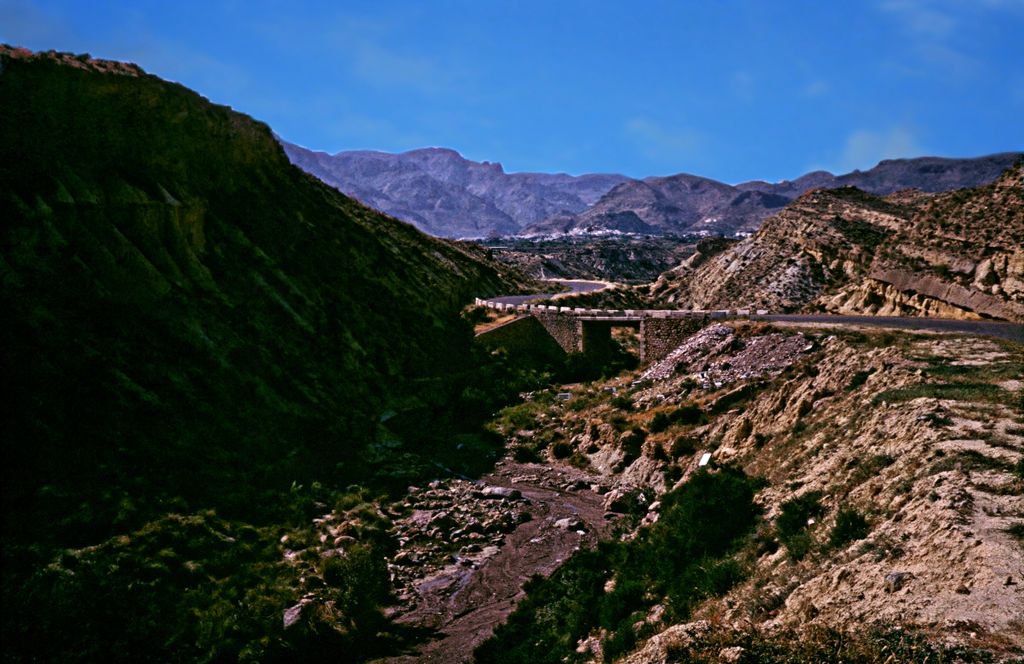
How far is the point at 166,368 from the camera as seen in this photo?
23.4 metres

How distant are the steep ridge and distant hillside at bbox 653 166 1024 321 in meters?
24.6

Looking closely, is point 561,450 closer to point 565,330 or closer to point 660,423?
point 660,423

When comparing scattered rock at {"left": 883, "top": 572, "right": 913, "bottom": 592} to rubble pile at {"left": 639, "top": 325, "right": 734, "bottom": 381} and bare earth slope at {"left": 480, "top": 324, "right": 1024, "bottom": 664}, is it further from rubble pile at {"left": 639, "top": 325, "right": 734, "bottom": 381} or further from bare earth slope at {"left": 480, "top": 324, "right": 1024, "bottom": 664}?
rubble pile at {"left": 639, "top": 325, "right": 734, "bottom": 381}

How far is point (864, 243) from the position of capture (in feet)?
185

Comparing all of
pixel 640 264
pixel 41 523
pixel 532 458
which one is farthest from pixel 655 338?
pixel 640 264

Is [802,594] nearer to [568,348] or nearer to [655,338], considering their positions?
[655,338]

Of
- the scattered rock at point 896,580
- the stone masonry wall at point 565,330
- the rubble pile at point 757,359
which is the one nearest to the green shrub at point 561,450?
the rubble pile at point 757,359

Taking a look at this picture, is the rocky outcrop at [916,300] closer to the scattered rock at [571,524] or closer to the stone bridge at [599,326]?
the stone bridge at [599,326]

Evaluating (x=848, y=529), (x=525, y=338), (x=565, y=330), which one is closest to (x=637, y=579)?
(x=848, y=529)

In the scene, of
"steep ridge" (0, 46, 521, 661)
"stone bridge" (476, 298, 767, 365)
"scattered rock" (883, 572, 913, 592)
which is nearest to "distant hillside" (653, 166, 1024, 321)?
"stone bridge" (476, 298, 767, 365)

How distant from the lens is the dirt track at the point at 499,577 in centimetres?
1611

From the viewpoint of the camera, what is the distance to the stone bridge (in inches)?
1404

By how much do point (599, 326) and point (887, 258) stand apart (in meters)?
17.5

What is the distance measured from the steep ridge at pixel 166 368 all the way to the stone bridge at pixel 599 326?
765 centimetres
